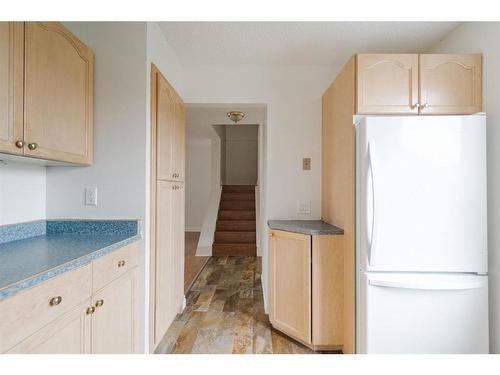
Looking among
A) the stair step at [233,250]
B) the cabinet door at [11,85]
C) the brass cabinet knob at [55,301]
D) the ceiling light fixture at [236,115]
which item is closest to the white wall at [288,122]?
the ceiling light fixture at [236,115]

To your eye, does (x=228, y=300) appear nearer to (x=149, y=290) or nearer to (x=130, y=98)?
(x=149, y=290)

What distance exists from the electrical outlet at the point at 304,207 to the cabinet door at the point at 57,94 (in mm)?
1813

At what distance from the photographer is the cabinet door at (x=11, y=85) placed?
1188 mm

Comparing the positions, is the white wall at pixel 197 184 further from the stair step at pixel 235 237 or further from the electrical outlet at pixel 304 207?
the electrical outlet at pixel 304 207

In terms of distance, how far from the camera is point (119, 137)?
188cm

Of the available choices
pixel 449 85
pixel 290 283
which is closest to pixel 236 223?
pixel 290 283

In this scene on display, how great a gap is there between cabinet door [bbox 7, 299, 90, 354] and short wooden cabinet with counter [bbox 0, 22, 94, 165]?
0.76m

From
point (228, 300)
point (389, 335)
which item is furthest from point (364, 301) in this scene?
point (228, 300)

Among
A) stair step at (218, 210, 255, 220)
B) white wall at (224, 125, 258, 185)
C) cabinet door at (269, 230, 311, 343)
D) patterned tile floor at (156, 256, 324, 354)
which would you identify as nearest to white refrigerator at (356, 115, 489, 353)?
cabinet door at (269, 230, 311, 343)

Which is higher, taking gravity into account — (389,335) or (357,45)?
(357,45)

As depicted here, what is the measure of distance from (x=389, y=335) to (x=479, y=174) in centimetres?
112

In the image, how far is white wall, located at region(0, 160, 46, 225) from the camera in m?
1.58

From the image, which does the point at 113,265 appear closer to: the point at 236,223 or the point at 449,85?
the point at 449,85

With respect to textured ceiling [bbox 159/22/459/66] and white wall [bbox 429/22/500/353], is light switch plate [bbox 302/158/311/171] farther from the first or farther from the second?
white wall [bbox 429/22/500/353]
